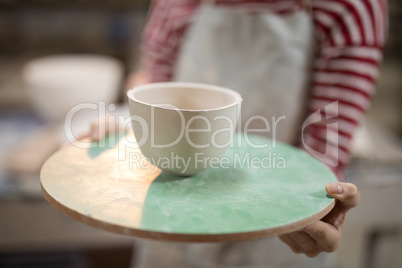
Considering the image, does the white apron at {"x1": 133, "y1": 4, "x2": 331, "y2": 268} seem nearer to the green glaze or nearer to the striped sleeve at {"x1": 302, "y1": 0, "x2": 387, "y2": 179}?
the striped sleeve at {"x1": 302, "y1": 0, "x2": 387, "y2": 179}

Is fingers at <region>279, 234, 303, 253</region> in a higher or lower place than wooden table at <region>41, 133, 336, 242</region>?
lower

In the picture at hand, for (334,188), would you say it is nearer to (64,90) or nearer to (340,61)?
(340,61)

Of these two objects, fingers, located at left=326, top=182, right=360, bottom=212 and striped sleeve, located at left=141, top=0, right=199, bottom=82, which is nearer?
fingers, located at left=326, top=182, right=360, bottom=212

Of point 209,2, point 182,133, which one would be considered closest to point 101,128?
point 182,133

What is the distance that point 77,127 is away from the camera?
4.79ft

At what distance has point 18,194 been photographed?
142cm

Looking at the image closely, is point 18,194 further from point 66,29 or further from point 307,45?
point 66,29

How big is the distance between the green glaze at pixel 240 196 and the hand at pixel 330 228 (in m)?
0.02

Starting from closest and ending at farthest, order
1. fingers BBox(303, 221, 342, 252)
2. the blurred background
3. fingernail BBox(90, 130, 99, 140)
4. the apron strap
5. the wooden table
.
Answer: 1. the wooden table
2. fingers BBox(303, 221, 342, 252)
3. fingernail BBox(90, 130, 99, 140)
4. the apron strap
5. the blurred background

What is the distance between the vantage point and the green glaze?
0.49 m

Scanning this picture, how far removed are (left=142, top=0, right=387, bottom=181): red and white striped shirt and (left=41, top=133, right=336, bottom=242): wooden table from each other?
318 millimetres

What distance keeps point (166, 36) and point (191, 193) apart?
2.52 ft

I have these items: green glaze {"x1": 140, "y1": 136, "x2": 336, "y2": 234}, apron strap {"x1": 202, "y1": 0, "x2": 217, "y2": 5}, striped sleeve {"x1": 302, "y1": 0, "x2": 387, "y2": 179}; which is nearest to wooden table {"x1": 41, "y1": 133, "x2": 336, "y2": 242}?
green glaze {"x1": 140, "y1": 136, "x2": 336, "y2": 234}

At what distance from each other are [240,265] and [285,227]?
0.74 m
